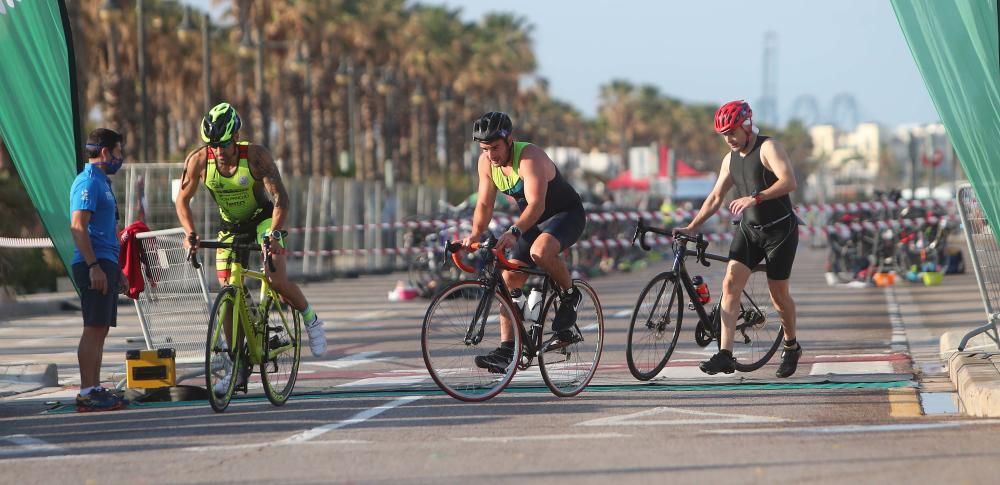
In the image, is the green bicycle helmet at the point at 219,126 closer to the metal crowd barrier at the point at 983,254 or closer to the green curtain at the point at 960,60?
the green curtain at the point at 960,60

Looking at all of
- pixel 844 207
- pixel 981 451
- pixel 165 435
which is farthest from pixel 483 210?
pixel 844 207

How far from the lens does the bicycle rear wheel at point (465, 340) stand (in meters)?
9.70

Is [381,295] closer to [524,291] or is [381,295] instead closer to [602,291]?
[602,291]

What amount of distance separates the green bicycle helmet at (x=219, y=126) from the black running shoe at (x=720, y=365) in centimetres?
324

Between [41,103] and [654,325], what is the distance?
183 inches

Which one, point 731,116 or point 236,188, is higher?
point 731,116

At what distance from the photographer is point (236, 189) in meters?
10.4

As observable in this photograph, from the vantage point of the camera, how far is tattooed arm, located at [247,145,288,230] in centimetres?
1023

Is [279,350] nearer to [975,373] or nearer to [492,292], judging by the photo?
[492,292]

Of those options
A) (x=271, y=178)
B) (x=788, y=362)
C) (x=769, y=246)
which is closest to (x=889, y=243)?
(x=788, y=362)

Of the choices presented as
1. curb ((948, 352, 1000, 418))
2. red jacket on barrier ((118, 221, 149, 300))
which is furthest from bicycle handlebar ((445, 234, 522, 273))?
curb ((948, 352, 1000, 418))

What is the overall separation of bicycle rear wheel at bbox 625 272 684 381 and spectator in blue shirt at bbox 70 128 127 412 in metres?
3.14

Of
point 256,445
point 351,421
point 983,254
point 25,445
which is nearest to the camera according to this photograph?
point 256,445

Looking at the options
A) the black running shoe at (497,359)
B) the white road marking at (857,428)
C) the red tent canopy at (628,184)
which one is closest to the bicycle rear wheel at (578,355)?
the black running shoe at (497,359)
